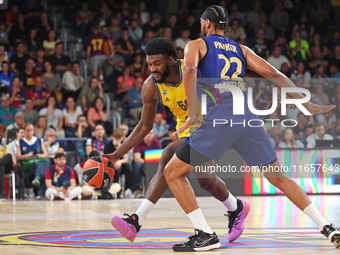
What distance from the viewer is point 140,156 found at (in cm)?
1352

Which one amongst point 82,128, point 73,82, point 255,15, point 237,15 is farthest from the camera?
point 255,15

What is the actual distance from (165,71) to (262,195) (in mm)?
8291

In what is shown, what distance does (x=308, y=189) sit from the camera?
12.8 meters

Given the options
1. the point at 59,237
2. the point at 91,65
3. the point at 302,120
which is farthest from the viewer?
the point at 91,65

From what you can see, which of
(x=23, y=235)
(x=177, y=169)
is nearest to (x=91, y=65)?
(x=23, y=235)

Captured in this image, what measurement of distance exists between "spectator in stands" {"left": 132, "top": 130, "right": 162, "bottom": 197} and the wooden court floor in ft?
12.4

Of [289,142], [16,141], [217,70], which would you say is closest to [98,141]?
[16,141]

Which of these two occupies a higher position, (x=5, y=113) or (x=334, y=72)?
(x=334, y=72)

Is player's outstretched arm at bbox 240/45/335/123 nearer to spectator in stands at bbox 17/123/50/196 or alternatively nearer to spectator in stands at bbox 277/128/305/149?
spectator in stands at bbox 277/128/305/149

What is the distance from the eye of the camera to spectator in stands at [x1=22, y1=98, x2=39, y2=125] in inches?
554

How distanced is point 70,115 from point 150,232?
343 inches

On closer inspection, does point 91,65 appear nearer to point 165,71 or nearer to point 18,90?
point 18,90

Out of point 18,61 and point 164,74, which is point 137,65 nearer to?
point 18,61

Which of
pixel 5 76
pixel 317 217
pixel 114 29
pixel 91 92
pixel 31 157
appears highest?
pixel 114 29
